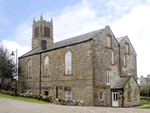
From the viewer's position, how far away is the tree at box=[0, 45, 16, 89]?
3391 centimetres

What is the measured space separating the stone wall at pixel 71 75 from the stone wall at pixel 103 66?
0.94 metres

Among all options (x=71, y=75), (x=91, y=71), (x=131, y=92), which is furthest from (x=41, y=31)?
(x=131, y=92)

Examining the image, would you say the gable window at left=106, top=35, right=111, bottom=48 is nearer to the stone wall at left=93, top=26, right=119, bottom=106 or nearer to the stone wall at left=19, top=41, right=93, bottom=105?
the stone wall at left=93, top=26, right=119, bottom=106

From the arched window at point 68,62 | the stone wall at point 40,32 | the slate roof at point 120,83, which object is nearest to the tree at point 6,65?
the stone wall at point 40,32

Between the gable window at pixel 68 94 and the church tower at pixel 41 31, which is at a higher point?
the church tower at pixel 41 31

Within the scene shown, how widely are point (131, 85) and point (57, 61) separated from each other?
1165cm

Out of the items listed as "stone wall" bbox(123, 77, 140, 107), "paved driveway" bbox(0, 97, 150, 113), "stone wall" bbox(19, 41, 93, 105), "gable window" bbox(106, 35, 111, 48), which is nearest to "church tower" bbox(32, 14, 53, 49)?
"stone wall" bbox(19, 41, 93, 105)

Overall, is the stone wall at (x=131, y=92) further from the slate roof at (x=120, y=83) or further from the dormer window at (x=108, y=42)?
the dormer window at (x=108, y=42)

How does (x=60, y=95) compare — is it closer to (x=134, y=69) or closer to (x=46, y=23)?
(x=134, y=69)

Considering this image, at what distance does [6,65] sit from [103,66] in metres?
19.5

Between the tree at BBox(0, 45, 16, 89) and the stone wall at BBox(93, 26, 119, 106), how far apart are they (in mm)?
18719

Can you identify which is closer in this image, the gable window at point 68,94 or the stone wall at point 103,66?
the stone wall at point 103,66

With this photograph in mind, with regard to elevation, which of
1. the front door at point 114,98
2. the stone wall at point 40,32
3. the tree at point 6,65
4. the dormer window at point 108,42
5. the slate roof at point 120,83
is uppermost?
the stone wall at point 40,32

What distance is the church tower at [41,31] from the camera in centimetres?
4644
